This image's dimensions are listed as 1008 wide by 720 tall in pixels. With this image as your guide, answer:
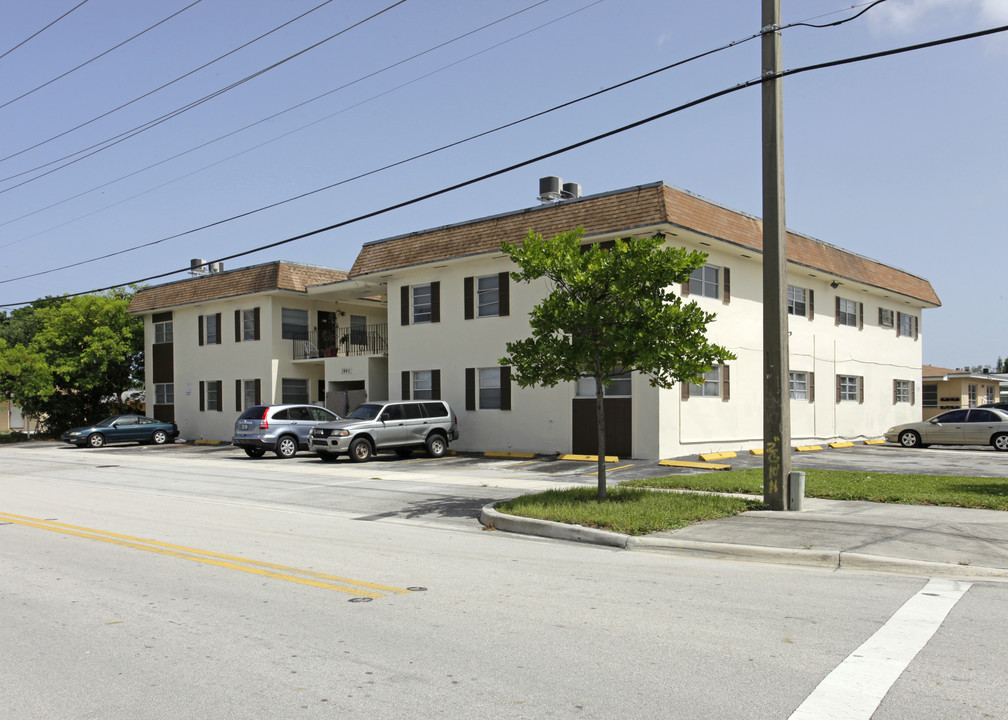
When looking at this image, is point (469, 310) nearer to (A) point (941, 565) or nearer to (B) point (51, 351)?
(A) point (941, 565)

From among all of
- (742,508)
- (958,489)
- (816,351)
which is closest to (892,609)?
(742,508)

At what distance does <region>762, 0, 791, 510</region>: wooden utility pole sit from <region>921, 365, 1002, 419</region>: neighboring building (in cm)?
3328

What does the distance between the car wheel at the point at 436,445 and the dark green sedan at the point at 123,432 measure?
664 inches

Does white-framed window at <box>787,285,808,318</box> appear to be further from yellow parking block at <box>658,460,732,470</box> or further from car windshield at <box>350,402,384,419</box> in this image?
car windshield at <box>350,402,384,419</box>

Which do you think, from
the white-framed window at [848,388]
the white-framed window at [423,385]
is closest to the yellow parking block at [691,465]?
the white-framed window at [423,385]

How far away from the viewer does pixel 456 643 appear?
5.85m

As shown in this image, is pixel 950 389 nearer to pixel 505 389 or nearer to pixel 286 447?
pixel 505 389

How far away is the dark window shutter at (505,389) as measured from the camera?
25.0 metres

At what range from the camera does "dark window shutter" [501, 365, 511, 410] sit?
24953 mm

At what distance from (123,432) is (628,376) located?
24.1 meters

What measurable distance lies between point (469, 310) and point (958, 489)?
50.7 feet

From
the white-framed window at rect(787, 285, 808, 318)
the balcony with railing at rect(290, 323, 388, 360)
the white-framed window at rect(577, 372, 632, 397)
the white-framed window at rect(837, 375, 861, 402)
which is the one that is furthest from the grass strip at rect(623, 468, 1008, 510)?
the balcony with railing at rect(290, 323, 388, 360)

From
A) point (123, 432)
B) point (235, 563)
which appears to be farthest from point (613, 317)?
point (123, 432)

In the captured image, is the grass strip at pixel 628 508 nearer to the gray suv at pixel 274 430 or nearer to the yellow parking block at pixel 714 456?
the yellow parking block at pixel 714 456
